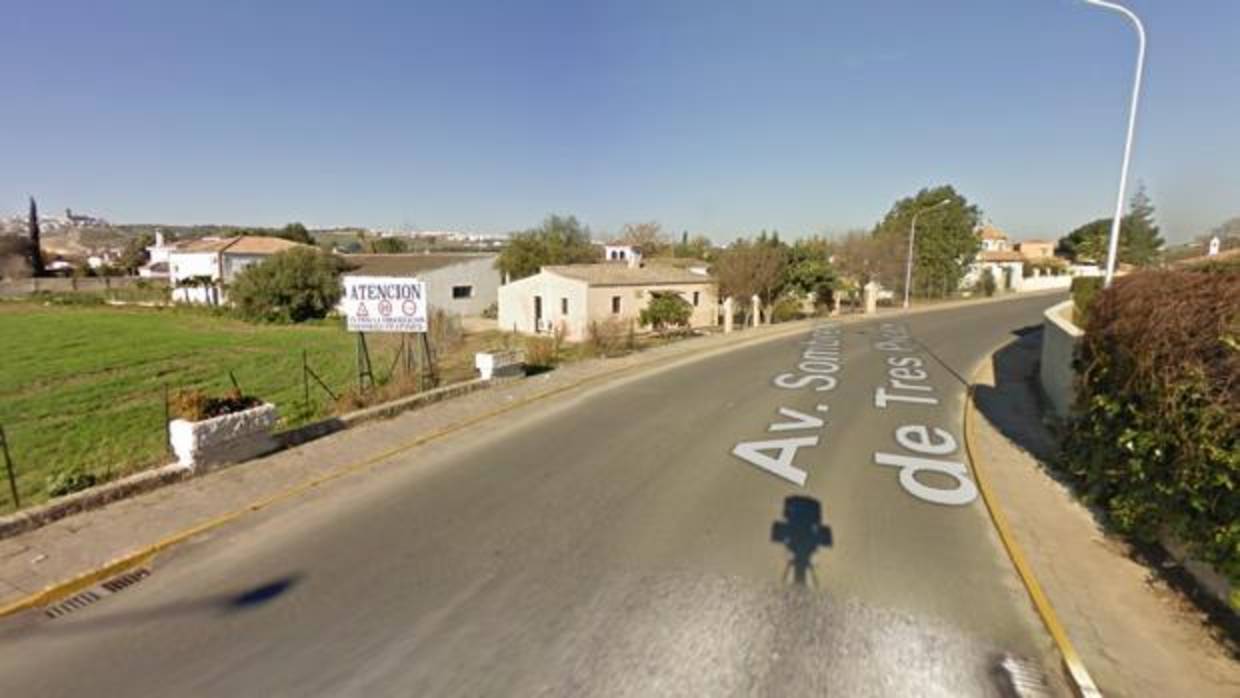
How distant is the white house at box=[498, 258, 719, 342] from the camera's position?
28.4 m

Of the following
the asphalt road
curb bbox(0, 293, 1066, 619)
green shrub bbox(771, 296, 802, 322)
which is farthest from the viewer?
green shrub bbox(771, 296, 802, 322)

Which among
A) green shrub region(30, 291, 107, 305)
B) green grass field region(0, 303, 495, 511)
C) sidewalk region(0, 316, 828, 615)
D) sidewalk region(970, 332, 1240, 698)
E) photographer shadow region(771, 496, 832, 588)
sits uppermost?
green shrub region(30, 291, 107, 305)

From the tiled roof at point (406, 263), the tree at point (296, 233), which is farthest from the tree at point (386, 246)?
the tiled roof at point (406, 263)

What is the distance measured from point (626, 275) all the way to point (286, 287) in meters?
22.6

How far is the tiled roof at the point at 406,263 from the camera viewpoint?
125ft

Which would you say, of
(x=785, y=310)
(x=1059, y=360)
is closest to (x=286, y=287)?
(x=785, y=310)

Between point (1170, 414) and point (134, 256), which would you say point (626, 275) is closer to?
point (1170, 414)

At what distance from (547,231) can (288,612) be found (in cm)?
5443

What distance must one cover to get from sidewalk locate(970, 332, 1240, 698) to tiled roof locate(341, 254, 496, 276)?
3469 cm

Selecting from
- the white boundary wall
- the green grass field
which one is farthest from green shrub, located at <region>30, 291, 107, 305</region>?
the white boundary wall

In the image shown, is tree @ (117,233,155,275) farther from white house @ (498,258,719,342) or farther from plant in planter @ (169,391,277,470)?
plant in planter @ (169,391,277,470)

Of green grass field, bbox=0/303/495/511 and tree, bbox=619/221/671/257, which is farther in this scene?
tree, bbox=619/221/671/257

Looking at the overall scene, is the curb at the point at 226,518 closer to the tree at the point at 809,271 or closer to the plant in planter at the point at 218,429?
the plant in planter at the point at 218,429

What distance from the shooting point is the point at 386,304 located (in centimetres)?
1183
